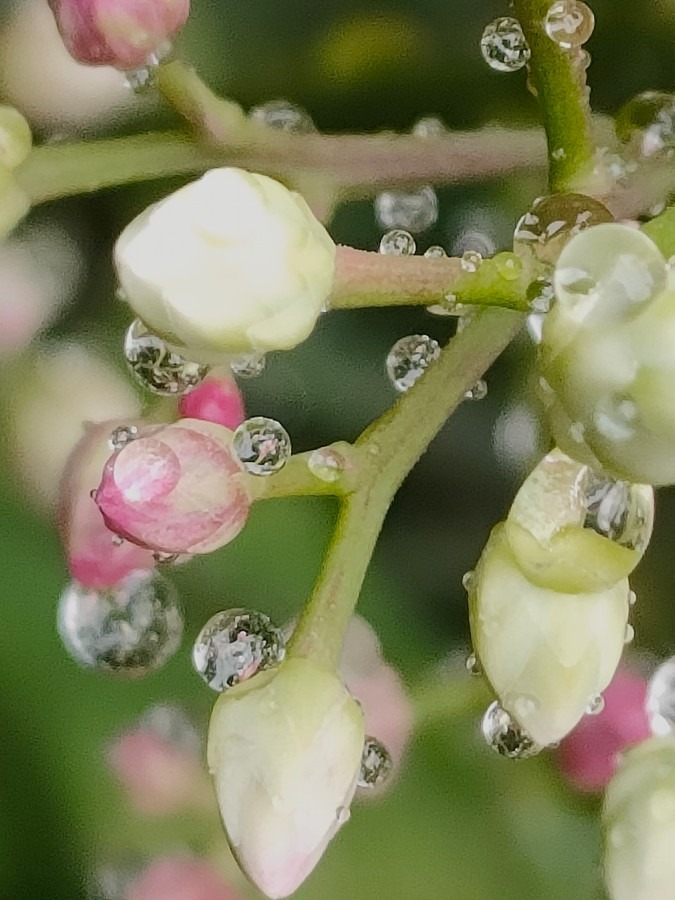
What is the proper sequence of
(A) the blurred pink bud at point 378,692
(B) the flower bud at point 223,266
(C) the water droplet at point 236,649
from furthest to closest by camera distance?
(A) the blurred pink bud at point 378,692, (C) the water droplet at point 236,649, (B) the flower bud at point 223,266

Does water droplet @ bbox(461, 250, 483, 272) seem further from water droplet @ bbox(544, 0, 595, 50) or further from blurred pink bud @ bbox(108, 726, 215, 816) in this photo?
blurred pink bud @ bbox(108, 726, 215, 816)

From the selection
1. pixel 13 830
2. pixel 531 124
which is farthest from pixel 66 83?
pixel 13 830

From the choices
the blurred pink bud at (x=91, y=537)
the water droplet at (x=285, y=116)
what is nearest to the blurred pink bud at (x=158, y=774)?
the blurred pink bud at (x=91, y=537)

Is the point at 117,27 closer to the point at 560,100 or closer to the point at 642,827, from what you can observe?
the point at 560,100

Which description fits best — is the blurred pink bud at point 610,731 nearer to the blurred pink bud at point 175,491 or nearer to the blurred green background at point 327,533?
the blurred green background at point 327,533

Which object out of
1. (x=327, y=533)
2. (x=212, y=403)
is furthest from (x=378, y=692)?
(x=212, y=403)

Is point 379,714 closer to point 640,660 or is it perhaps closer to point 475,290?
point 640,660

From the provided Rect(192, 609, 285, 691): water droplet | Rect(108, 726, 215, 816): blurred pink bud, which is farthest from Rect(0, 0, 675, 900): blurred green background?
Rect(192, 609, 285, 691): water droplet
